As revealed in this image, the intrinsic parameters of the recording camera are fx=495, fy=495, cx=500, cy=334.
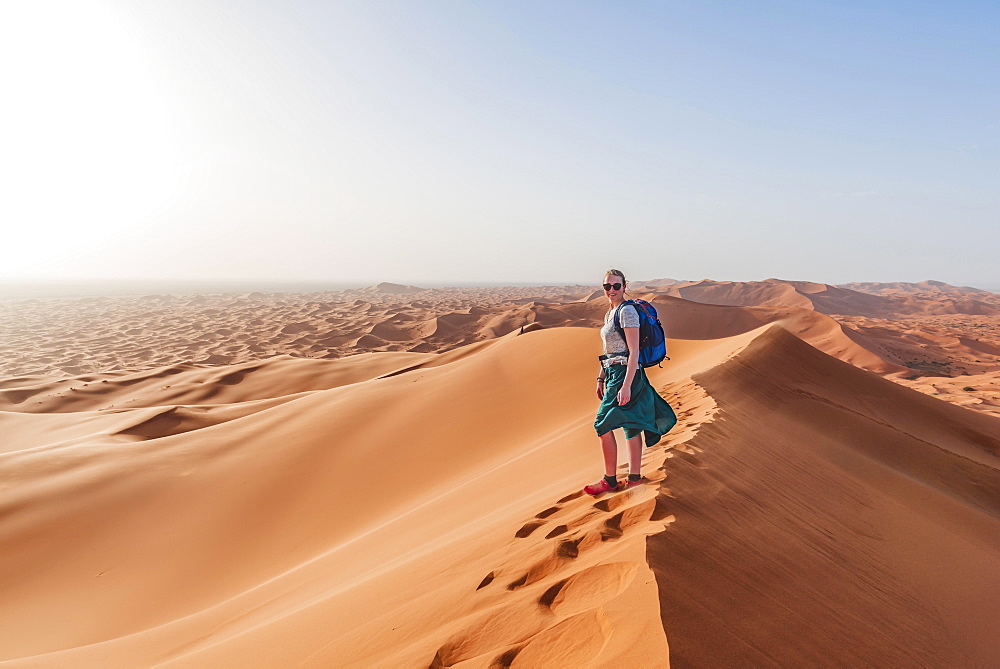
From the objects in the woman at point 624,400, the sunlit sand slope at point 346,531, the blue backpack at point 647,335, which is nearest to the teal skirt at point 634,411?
the woman at point 624,400

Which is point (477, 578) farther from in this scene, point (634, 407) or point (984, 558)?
point (984, 558)

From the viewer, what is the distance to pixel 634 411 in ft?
10.9

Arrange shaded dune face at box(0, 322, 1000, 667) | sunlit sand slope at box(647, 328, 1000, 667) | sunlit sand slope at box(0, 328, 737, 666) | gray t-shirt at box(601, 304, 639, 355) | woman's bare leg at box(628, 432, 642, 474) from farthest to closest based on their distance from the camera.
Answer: gray t-shirt at box(601, 304, 639, 355) → woman's bare leg at box(628, 432, 642, 474) → sunlit sand slope at box(0, 328, 737, 666) → shaded dune face at box(0, 322, 1000, 667) → sunlit sand slope at box(647, 328, 1000, 667)

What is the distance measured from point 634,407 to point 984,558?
2.98 m

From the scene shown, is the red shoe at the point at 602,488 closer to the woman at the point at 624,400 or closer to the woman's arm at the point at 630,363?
the woman at the point at 624,400

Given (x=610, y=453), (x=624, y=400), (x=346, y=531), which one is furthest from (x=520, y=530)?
(x=346, y=531)

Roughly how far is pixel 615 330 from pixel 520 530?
1441 mm

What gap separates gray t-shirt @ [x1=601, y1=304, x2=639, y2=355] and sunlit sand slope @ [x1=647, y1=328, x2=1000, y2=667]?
85 cm

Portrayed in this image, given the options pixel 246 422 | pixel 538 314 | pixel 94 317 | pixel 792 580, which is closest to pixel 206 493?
pixel 246 422

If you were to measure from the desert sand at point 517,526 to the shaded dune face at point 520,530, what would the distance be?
0.02 m

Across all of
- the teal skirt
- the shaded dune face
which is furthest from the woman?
the shaded dune face

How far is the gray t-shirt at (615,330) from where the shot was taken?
129 inches

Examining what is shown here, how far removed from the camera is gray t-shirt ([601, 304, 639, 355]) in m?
3.28

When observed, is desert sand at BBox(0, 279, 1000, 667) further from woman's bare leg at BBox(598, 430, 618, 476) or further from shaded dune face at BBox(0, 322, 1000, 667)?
woman's bare leg at BBox(598, 430, 618, 476)
